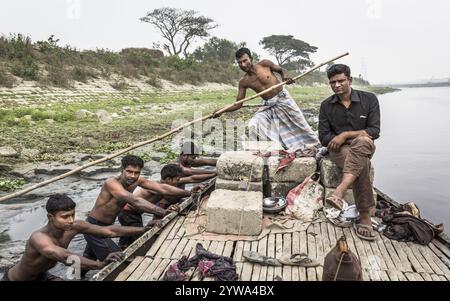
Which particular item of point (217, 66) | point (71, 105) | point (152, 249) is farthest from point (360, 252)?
point (217, 66)

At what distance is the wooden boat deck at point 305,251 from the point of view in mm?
3396

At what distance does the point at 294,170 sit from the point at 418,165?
39.4 feet

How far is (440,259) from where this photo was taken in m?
3.71

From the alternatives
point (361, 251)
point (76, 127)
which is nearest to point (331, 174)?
point (361, 251)

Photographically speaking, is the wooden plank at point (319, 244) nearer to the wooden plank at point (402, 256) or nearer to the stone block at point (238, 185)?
the wooden plank at point (402, 256)

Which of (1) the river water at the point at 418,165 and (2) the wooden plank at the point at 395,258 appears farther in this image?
(1) the river water at the point at 418,165

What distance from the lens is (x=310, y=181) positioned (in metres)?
5.08

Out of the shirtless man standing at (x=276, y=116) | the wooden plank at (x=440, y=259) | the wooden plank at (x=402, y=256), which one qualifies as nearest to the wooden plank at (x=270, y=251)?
the wooden plank at (x=402, y=256)

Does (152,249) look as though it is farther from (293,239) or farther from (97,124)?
(97,124)

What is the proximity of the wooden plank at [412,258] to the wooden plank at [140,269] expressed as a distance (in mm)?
2346

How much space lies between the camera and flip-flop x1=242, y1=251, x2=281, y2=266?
3.56 meters

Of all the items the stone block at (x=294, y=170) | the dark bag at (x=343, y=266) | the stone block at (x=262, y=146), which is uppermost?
the stone block at (x=262, y=146)

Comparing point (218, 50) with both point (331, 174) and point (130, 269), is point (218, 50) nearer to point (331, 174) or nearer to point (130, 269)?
point (331, 174)

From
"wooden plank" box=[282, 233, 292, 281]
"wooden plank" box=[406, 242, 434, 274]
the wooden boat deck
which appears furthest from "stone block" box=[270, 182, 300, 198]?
"wooden plank" box=[406, 242, 434, 274]
